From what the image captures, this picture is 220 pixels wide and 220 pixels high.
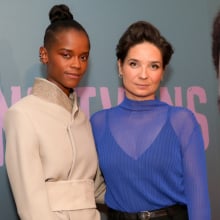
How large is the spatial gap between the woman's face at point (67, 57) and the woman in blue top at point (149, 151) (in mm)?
161

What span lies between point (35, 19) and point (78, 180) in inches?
23.4

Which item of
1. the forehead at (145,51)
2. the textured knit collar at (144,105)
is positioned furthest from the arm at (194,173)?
the forehead at (145,51)

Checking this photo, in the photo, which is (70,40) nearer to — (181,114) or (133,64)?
(133,64)

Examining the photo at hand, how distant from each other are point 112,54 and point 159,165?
0.52 m

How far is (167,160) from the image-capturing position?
1.22 meters

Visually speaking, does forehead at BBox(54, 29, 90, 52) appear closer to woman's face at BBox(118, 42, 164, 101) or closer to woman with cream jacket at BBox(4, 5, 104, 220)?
woman with cream jacket at BBox(4, 5, 104, 220)

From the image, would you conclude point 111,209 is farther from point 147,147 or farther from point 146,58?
point 146,58

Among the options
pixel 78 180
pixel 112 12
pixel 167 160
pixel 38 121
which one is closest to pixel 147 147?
pixel 167 160

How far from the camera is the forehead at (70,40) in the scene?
3.84ft

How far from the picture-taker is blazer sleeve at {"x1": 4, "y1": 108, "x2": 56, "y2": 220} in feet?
3.46

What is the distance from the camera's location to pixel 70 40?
1170 millimetres

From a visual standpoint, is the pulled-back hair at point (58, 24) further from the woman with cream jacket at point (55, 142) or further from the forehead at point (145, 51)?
the forehead at point (145, 51)

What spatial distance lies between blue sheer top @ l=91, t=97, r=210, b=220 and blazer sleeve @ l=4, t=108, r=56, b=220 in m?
0.25

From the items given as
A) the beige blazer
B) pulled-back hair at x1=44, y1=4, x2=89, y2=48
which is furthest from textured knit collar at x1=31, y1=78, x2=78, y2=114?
pulled-back hair at x1=44, y1=4, x2=89, y2=48
